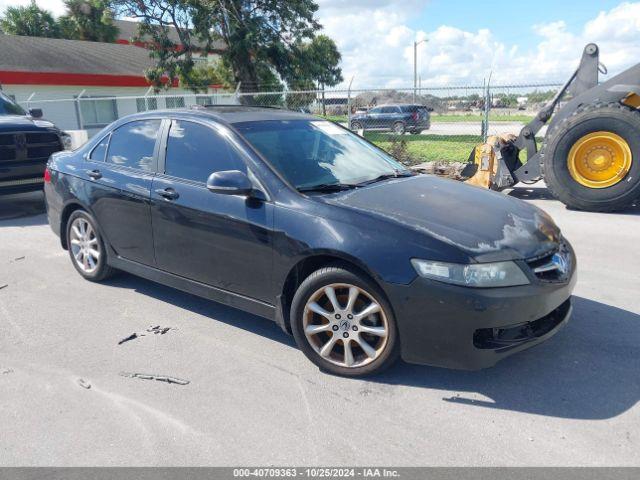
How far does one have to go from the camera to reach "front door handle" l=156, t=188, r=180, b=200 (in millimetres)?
4117

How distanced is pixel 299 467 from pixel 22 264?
4746 millimetres

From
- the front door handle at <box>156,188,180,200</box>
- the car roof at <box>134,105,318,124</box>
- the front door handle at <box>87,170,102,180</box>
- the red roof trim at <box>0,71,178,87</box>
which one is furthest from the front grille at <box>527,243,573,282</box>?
the red roof trim at <box>0,71,178,87</box>

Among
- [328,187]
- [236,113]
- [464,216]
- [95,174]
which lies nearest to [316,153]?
[328,187]

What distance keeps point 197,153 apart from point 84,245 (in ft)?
6.18

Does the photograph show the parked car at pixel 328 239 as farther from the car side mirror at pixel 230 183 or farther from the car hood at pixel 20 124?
the car hood at pixel 20 124

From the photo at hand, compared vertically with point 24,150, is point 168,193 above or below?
below

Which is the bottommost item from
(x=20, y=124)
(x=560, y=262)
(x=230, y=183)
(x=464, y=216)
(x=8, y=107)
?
(x=560, y=262)

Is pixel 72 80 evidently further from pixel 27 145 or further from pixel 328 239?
pixel 328 239

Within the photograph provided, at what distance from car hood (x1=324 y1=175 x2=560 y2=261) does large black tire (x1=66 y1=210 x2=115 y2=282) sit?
257 centimetres

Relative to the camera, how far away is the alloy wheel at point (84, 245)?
515 cm

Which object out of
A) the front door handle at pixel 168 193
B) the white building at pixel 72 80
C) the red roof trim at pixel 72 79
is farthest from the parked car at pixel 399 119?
the front door handle at pixel 168 193

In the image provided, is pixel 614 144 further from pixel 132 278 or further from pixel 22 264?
pixel 22 264

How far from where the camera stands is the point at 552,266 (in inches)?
130

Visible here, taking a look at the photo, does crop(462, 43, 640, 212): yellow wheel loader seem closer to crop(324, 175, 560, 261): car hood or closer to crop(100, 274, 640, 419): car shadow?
crop(100, 274, 640, 419): car shadow
